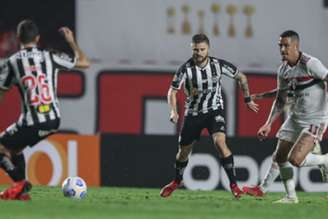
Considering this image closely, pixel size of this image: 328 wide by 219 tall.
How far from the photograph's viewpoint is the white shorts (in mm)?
10742

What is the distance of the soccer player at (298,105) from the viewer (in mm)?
10609

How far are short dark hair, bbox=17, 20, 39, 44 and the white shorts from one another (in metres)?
2.48

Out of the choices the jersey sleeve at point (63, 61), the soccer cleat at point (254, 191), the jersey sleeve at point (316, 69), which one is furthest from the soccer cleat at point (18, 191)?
the jersey sleeve at point (316, 69)

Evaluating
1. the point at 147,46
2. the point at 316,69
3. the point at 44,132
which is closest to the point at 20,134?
the point at 44,132

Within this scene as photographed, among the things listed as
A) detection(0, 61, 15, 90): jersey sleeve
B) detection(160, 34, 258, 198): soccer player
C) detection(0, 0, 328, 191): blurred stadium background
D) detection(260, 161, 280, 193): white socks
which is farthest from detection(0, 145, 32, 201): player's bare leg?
detection(0, 0, 328, 191): blurred stadium background

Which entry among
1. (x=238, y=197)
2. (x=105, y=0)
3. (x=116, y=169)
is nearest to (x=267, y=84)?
(x=105, y=0)

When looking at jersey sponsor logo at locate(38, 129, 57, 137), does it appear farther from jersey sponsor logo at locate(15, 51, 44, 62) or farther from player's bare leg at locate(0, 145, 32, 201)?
jersey sponsor logo at locate(15, 51, 44, 62)

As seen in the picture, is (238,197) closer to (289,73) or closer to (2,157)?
(289,73)

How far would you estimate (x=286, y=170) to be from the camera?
10.8 metres

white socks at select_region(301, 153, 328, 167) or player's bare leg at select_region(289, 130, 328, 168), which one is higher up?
player's bare leg at select_region(289, 130, 328, 168)

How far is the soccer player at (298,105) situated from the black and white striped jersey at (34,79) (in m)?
2.03

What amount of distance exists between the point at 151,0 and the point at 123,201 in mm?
8092

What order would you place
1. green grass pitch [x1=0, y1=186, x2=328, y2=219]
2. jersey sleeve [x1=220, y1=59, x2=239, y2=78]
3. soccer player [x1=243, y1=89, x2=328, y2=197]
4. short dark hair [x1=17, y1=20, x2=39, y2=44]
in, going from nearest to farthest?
1. green grass pitch [x1=0, y1=186, x2=328, y2=219]
2. short dark hair [x1=17, y1=20, x2=39, y2=44]
3. soccer player [x1=243, y1=89, x2=328, y2=197]
4. jersey sleeve [x1=220, y1=59, x2=239, y2=78]

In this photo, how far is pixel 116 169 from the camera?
49.0 feet
